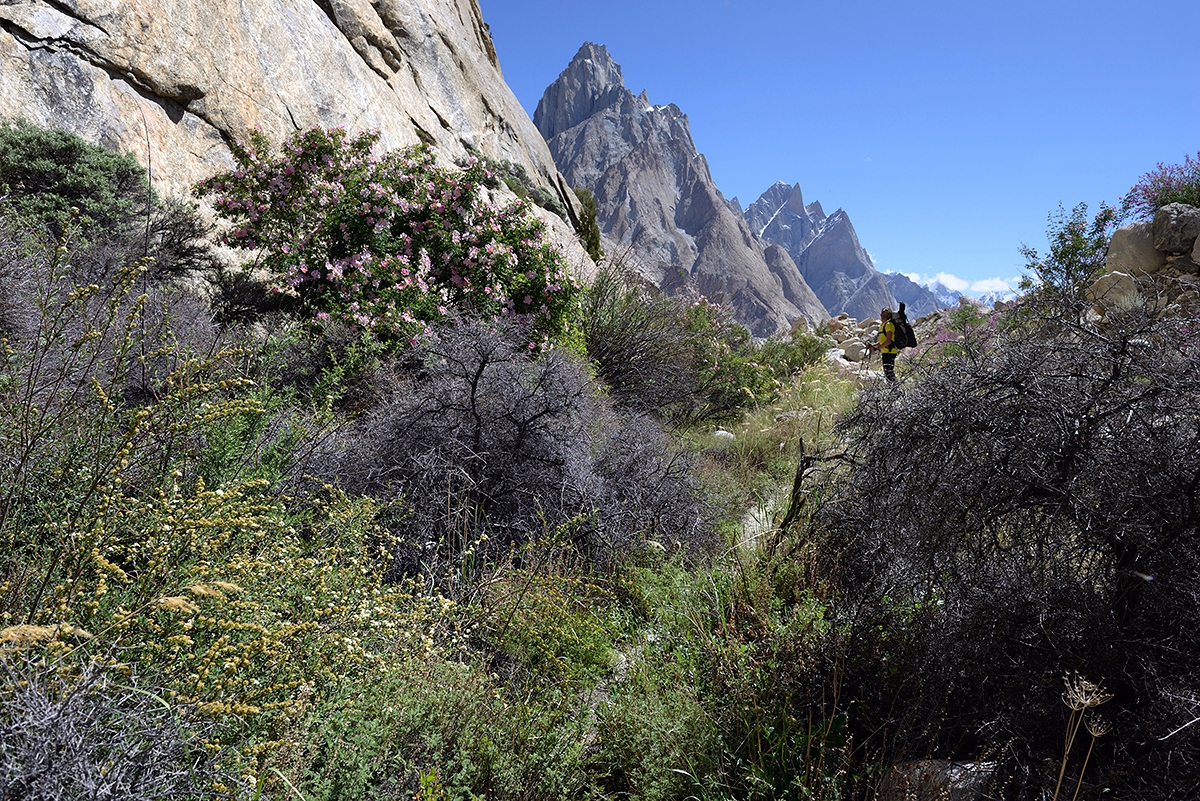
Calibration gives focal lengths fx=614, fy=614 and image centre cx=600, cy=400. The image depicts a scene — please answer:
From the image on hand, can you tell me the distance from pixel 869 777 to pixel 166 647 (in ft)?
7.06

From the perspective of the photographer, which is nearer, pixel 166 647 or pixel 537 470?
pixel 166 647

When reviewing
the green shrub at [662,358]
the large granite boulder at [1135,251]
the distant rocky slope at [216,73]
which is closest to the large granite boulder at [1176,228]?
the large granite boulder at [1135,251]

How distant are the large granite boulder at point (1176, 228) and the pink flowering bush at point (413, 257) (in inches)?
402

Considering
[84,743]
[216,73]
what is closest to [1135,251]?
[84,743]

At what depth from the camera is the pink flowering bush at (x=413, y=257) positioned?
5.97m

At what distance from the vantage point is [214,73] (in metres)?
8.92

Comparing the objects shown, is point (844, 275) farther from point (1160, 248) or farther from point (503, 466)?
point (503, 466)

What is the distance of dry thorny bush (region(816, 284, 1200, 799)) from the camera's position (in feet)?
5.88

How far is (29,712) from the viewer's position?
1.18m

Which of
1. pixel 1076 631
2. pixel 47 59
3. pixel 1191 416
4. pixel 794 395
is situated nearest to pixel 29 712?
pixel 1076 631

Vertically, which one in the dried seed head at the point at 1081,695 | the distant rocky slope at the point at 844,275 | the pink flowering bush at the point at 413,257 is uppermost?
the distant rocky slope at the point at 844,275

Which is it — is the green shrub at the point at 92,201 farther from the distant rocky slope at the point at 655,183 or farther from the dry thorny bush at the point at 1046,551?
the distant rocky slope at the point at 655,183

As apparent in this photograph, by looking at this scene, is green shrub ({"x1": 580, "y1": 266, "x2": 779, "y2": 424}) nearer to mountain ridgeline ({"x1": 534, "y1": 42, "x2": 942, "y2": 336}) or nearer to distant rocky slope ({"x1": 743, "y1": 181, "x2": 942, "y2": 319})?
mountain ridgeline ({"x1": 534, "y1": 42, "x2": 942, "y2": 336})

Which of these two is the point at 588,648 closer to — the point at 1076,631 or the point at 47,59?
the point at 1076,631
